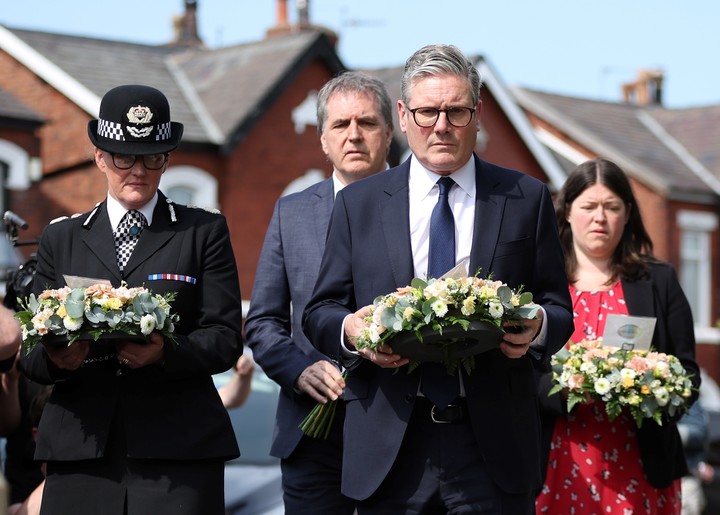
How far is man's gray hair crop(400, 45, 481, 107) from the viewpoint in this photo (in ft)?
14.3

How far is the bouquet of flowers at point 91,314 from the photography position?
422 centimetres

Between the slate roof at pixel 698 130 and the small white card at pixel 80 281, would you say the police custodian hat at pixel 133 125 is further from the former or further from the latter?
the slate roof at pixel 698 130

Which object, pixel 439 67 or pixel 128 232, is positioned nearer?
pixel 439 67

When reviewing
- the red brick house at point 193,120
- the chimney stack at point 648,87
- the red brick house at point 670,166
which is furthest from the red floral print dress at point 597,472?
the chimney stack at point 648,87

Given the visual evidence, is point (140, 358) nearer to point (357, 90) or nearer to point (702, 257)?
point (357, 90)

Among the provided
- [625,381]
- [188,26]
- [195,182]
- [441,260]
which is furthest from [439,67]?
[188,26]

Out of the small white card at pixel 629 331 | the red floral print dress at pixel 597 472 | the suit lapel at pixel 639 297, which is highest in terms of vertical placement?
the suit lapel at pixel 639 297

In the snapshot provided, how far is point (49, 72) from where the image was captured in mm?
22469

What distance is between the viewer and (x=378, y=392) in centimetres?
434

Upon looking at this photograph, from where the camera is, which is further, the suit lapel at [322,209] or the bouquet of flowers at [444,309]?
the suit lapel at [322,209]

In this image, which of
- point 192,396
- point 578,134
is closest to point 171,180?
point 578,134

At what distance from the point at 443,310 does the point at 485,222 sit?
577 millimetres

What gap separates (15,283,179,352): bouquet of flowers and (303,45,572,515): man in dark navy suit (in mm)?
595

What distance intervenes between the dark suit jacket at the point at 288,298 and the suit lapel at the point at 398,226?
0.90m
